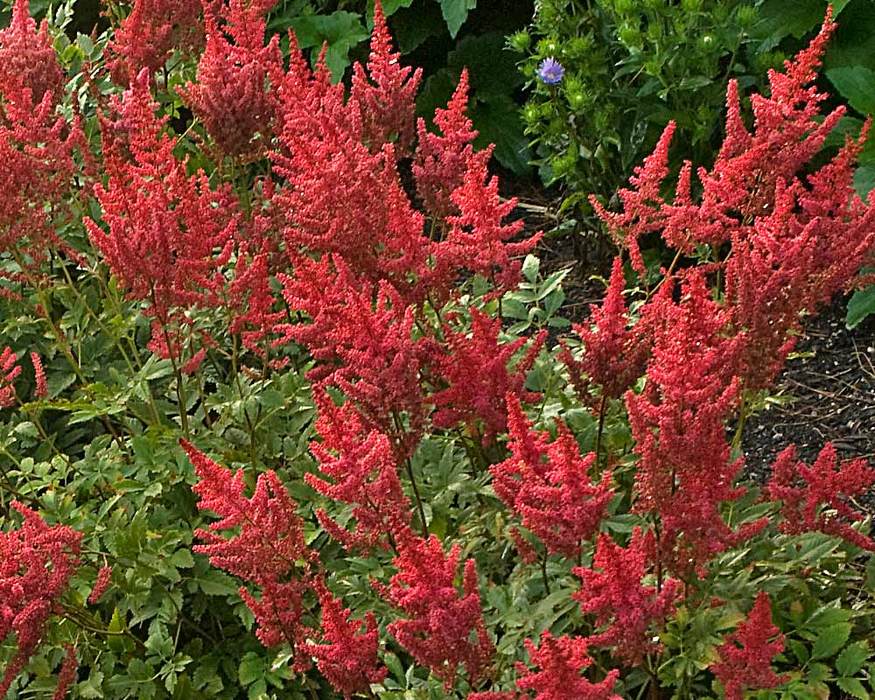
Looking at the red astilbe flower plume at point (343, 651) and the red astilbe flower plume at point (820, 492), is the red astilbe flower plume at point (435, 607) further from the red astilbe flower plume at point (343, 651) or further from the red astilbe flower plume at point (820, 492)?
the red astilbe flower plume at point (820, 492)

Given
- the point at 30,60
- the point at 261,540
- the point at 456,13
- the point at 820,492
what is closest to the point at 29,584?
the point at 261,540

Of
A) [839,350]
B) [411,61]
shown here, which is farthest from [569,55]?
[411,61]

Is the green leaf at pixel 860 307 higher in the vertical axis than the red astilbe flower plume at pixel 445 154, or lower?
lower

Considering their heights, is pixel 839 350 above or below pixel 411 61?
below

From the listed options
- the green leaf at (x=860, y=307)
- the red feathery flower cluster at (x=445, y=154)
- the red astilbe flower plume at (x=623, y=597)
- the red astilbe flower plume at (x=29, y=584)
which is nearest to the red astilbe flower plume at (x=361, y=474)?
the red astilbe flower plume at (x=623, y=597)

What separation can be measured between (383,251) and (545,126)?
86.6 inches

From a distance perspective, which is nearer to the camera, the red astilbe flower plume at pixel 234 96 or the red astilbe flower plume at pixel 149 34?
the red astilbe flower plume at pixel 234 96

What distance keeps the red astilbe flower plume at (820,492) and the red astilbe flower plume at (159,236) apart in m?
1.16

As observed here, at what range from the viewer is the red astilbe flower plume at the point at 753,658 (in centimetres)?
176

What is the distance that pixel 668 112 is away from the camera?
4.19 meters

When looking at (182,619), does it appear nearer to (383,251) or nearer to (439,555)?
(383,251)

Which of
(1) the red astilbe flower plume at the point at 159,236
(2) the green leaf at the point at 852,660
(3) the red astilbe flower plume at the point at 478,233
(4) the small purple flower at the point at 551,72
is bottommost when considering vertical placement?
(2) the green leaf at the point at 852,660

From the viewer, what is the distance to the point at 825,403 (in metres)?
3.89

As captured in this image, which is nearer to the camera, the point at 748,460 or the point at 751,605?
the point at 751,605
